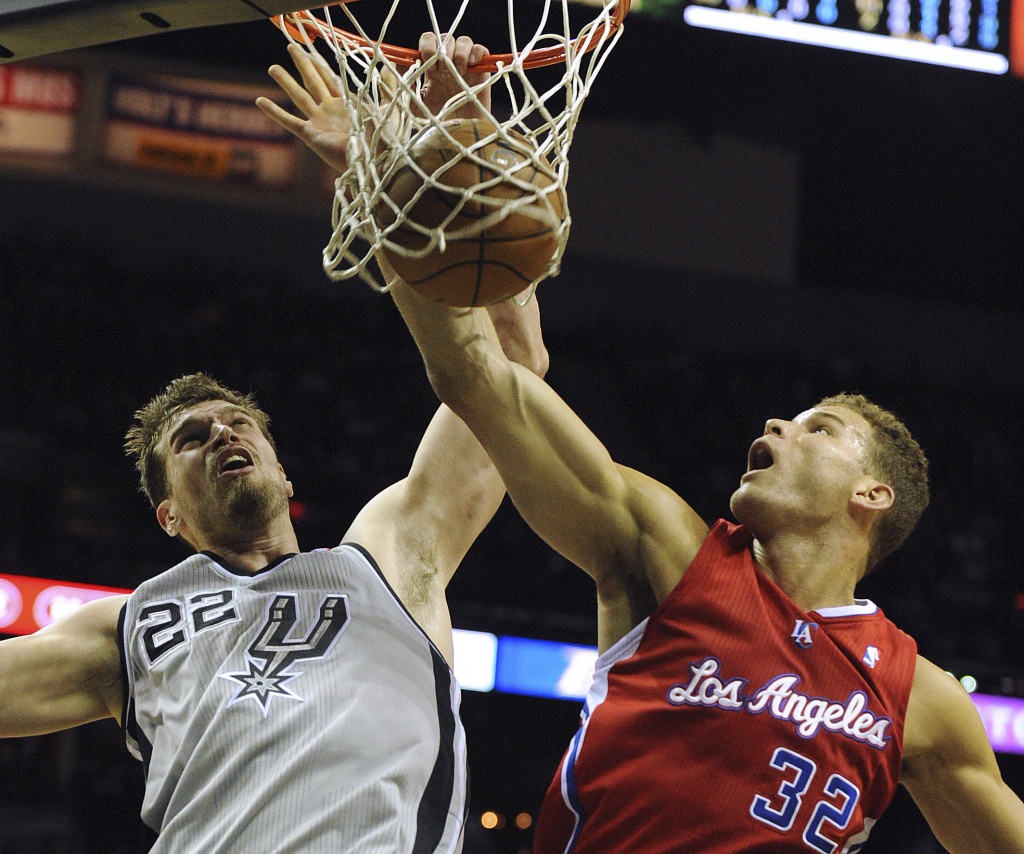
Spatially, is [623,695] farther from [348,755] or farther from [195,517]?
[195,517]

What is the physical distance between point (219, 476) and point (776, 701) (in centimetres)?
125

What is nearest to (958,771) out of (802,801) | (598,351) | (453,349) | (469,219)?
(802,801)

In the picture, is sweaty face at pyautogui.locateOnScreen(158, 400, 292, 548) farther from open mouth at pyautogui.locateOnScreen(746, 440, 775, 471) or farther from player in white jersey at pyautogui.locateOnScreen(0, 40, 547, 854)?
open mouth at pyautogui.locateOnScreen(746, 440, 775, 471)

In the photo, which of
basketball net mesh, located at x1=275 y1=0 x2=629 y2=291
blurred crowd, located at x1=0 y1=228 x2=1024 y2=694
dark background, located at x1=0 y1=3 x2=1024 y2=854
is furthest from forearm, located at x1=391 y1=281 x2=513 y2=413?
blurred crowd, located at x1=0 y1=228 x2=1024 y2=694

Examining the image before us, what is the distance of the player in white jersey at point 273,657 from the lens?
92.4 inches

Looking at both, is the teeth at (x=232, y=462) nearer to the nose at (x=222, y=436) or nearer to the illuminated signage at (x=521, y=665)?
the nose at (x=222, y=436)

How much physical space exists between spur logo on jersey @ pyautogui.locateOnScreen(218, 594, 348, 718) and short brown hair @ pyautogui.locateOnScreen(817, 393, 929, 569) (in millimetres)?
1129

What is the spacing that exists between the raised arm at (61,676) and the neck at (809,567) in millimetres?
1335

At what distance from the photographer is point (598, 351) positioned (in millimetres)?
11367

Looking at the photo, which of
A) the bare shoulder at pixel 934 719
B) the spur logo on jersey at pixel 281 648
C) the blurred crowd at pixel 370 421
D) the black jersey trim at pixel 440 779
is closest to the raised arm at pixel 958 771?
the bare shoulder at pixel 934 719

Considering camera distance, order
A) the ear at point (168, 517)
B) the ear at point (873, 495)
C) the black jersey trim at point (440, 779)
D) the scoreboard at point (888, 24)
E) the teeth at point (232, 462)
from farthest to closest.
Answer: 1. the scoreboard at point (888, 24)
2. the ear at point (168, 517)
3. the teeth at point (232, 462)
4. the ear at point (873, 495)
5. the black jersey trim at point (440, 779)

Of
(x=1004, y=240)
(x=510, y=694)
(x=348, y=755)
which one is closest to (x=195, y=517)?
(x=348, y=755)

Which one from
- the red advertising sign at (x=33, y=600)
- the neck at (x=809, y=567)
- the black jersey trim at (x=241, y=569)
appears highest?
the neck at (x=809, y=567)

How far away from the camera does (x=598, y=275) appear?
11.7m
